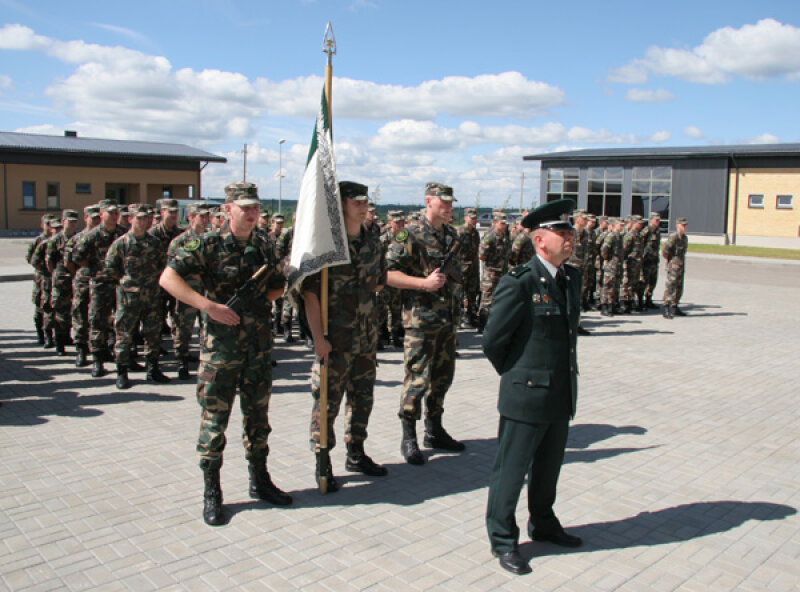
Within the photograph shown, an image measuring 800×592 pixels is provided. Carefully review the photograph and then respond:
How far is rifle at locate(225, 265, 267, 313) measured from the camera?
4.50 metres

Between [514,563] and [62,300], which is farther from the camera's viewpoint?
[62,300]

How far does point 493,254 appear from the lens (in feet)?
40.1

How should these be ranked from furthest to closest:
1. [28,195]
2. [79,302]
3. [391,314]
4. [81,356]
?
1. [28,195]
2. [391,314]
3. [79,302]
4. [81,356]

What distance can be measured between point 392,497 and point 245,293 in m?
1.79

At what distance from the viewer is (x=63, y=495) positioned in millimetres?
4824

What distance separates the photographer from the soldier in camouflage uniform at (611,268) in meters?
14.5

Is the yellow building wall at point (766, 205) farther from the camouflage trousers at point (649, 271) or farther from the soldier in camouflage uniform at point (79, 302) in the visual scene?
the soldier in camouflage uniform at point (79, 302)

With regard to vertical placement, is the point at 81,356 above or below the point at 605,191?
below

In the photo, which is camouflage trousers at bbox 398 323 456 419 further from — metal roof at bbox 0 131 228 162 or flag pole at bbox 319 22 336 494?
metal roof at bbox 0 131 228 162

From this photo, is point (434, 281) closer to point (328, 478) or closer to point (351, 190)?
point (351, 190)

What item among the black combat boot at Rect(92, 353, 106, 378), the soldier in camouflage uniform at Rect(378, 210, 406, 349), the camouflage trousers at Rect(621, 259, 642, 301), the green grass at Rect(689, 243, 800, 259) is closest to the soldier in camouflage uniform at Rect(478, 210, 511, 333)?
the soldier in camouflage uniform at Rect(378, 210, 406, 349)

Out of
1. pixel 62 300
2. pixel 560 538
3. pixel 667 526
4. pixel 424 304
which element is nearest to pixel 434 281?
pixel 424 304

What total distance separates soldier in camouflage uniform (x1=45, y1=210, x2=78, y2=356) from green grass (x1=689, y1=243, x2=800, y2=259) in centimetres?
2880

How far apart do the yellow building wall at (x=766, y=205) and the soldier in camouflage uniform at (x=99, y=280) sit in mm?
34818
